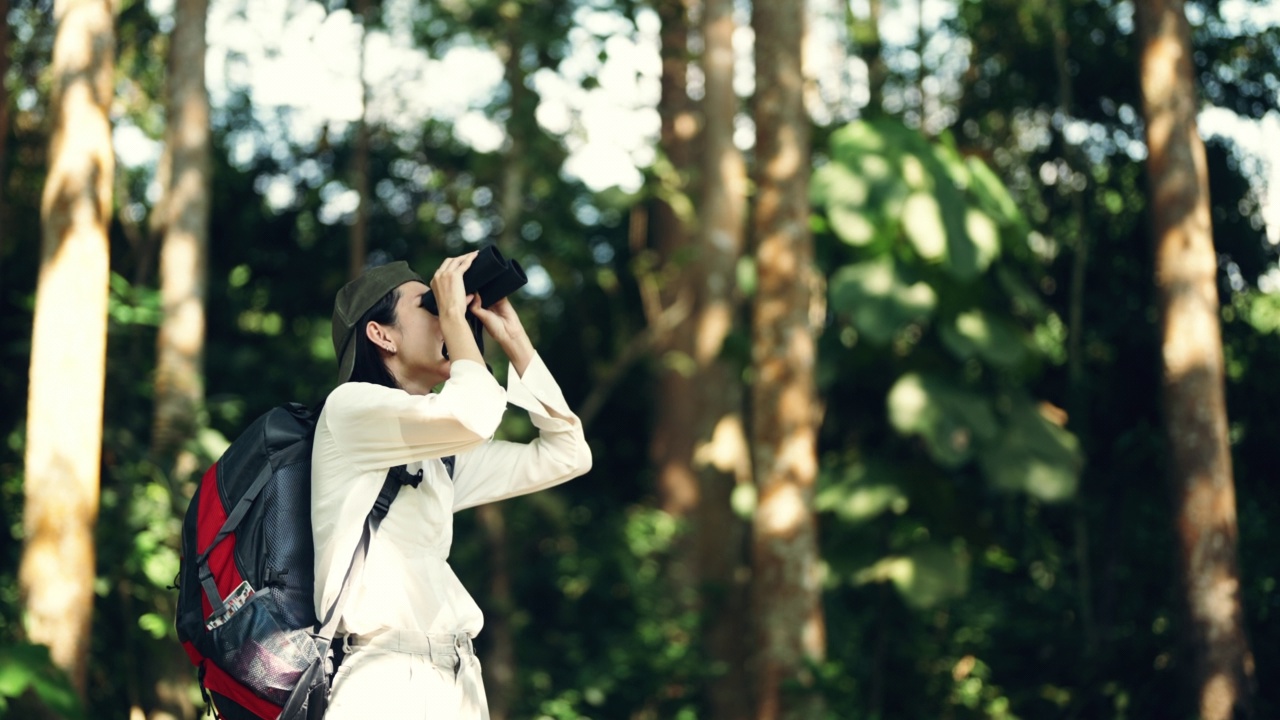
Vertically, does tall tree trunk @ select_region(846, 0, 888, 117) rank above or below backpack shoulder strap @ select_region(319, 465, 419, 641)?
above

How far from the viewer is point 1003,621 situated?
11.3 meters

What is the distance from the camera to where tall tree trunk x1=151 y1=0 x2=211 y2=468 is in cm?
855

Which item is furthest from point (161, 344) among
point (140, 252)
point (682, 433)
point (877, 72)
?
point (877, 72)

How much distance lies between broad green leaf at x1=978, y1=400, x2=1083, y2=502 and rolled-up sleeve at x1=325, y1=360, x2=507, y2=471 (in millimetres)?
7345

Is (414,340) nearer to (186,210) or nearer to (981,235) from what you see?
(186,210)

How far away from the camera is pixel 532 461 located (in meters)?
2.83

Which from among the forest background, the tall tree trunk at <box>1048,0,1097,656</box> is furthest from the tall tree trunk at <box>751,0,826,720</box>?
the tall tree trunk at <box>1048,0,1097,656</box>

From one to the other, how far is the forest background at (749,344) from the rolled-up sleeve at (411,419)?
3426 millimetres

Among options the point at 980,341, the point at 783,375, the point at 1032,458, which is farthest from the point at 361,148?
the point at 1032,458

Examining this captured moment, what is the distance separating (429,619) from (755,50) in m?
6.82

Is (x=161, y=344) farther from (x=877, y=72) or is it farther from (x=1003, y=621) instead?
(x=877, y=72)

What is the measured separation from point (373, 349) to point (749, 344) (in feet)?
24.4

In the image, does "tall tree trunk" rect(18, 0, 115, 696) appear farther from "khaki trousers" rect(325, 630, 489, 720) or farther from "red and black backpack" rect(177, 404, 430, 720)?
"khaki trousers" rect(325, 630, 489, 720)

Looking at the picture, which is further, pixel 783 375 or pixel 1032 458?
pixel 1032 458
